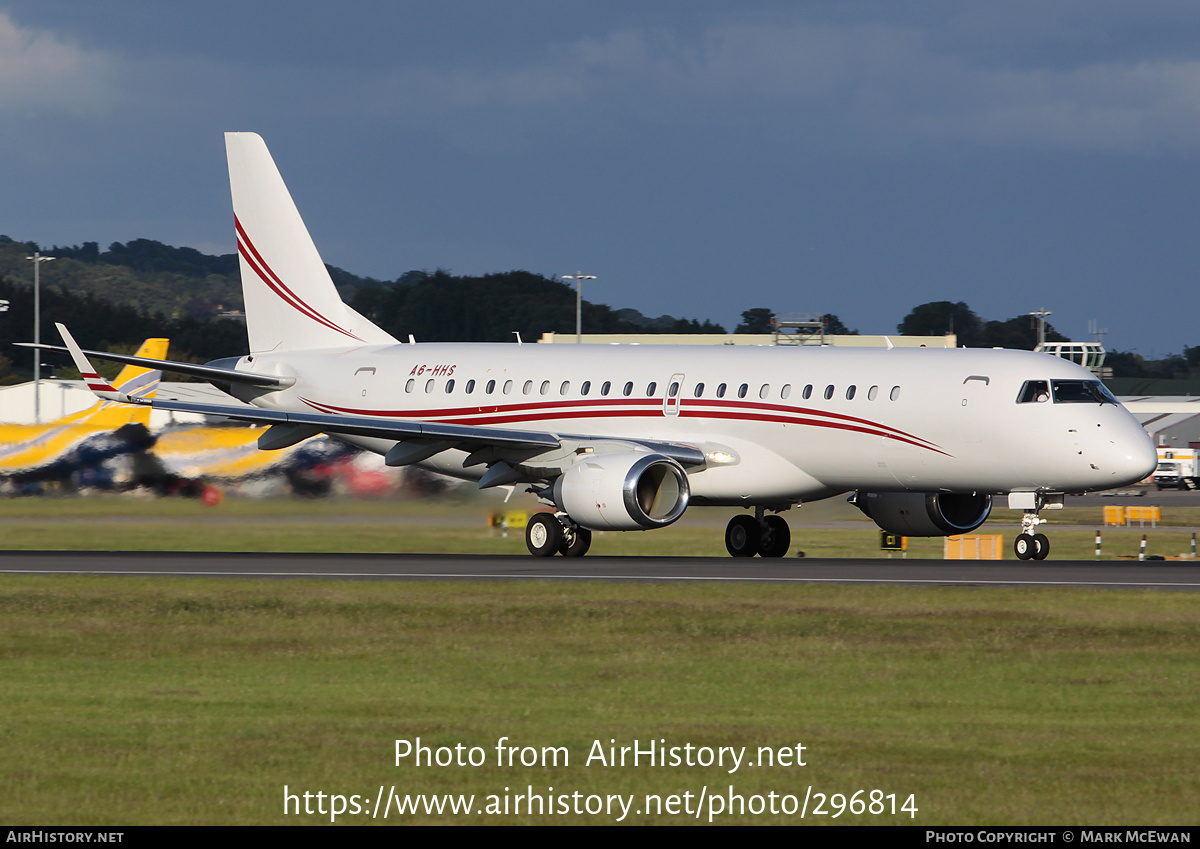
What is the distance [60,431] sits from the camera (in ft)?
127

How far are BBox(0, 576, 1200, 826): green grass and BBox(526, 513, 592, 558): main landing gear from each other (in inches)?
346

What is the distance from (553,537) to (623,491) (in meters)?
2.87

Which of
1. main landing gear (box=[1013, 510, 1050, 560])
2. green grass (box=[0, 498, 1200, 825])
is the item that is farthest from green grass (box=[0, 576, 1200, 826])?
A: main landing gear (box=[1013, 510, 1050, 560])

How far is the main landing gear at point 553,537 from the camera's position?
33688mm

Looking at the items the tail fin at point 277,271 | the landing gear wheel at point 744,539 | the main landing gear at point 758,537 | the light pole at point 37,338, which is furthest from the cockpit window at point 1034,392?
the light pole at point 37,338

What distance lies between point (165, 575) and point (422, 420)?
11.7m

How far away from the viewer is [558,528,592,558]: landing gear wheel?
3403cm

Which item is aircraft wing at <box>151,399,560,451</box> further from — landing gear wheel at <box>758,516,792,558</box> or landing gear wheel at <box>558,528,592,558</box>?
landing gear wheel at <box>758,516,792,558</box>

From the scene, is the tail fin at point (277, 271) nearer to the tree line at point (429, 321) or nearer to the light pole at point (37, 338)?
the light pole at point (37, 338)

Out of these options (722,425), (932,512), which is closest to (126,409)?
(722,425)

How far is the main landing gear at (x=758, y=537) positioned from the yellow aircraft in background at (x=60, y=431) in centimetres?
1358

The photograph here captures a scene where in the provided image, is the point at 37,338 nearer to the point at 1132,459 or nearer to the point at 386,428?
the point at 386,428
